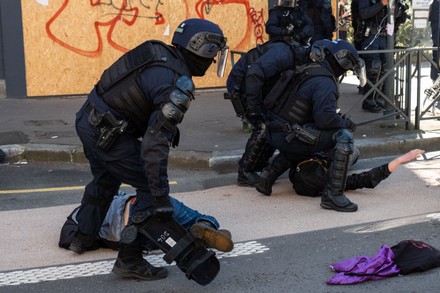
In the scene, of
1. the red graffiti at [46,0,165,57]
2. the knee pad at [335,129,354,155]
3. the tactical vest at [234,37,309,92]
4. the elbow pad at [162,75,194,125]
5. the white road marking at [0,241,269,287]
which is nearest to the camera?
the elbow pad at [162,75,194,125]

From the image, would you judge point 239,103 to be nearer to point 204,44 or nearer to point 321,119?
point 321,119

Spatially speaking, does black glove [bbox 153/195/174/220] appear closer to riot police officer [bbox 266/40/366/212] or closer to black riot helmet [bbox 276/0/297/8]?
riot police officer [bbox 266/40/366/212]

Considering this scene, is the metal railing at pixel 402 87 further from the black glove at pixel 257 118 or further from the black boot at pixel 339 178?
the black boot at pixel 339 178

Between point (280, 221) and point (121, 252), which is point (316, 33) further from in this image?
point (121, 252)

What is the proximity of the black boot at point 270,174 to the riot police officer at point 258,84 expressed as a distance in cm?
27

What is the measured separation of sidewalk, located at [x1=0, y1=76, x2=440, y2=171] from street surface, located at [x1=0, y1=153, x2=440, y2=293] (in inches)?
9.9

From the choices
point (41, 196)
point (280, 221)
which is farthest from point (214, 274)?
point (41, 196)

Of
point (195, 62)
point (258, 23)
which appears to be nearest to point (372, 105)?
point (258, 23)

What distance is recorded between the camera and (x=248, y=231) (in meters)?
6.07

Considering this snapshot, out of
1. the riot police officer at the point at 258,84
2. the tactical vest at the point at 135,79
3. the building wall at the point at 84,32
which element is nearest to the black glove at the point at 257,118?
the riot police officer at the point at 258,84

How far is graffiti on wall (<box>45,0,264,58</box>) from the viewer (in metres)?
11.6

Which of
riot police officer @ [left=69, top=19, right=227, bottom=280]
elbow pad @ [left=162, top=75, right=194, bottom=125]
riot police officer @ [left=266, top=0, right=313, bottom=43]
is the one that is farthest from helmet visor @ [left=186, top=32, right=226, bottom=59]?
riot police officer @ [left=266, top=0, right=313, bottom=43]

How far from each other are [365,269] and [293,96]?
2.12m

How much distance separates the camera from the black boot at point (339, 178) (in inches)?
254
